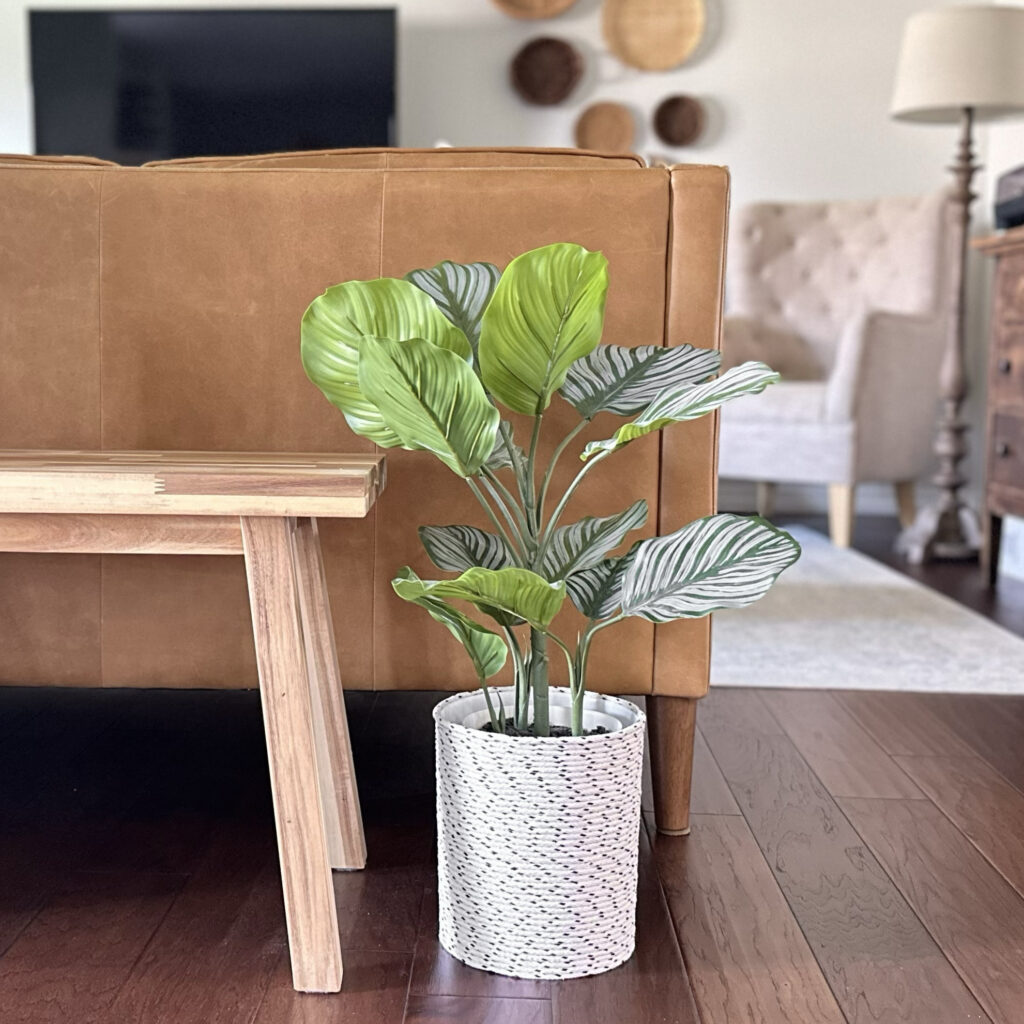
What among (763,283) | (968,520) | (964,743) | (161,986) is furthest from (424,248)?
(763,283)

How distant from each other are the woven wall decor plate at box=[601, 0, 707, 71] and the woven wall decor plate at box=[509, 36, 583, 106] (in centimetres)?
17

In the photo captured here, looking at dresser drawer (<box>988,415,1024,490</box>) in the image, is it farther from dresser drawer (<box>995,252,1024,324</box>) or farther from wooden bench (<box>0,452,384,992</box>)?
wooden bench (<box>0,452,384,992</box>)

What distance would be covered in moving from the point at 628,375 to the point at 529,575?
0.99 ft

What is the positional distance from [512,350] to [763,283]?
3.58 metres

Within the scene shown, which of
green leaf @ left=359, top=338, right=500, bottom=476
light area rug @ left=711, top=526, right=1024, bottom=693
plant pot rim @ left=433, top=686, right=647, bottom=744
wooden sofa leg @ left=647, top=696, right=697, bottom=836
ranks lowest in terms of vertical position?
light area rug @ left=711, top=526, right=1024, bottom=693

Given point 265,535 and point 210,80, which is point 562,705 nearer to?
point 265,535

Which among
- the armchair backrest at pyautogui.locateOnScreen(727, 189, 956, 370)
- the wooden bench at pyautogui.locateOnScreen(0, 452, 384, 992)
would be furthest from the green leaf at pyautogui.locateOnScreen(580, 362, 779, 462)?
the armchair backrest at pyautogui.locateOnScreen(727, 189, 956, 370)

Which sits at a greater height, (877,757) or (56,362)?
(56,362)

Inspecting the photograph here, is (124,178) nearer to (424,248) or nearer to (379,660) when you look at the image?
(424,248)

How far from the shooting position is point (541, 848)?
108cm

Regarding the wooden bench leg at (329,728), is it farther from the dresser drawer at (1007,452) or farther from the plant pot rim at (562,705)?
the dresser drawer at (1007,452)

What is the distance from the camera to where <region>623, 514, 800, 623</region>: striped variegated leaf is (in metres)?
1.03

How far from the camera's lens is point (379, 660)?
139cm

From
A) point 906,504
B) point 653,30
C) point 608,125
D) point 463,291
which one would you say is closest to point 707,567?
point 463,291
